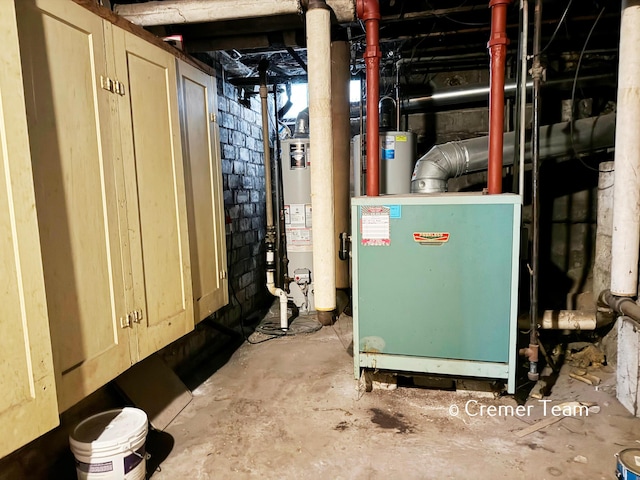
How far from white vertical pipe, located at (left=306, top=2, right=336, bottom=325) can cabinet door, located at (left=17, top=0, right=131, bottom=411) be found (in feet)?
3.00

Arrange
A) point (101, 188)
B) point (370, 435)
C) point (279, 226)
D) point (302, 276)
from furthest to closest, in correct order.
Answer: point (279, 226) < point (302, 276) < point (370, 435) < point (101, 188)

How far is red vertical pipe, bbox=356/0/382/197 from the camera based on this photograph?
7.05ft

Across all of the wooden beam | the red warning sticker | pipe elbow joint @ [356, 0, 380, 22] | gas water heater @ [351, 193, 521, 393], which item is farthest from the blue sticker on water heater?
the wooden beam

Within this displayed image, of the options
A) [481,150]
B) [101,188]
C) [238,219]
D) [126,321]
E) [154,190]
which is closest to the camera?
[101,188]

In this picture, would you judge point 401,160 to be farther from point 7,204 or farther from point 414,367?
point 7,204

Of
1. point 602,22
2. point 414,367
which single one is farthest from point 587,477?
point 602,22

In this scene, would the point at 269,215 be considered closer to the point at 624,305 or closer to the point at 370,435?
the point at 370,435

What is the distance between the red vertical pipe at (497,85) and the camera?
199cm

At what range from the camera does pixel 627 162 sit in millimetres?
2021

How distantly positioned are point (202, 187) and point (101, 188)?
0.76 m

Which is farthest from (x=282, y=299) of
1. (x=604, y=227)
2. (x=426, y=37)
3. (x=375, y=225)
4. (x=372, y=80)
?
(x=604, y=227)

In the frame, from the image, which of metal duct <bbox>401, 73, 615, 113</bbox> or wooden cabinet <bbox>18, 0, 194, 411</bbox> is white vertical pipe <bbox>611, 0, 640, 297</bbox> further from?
wooden cabinet <bbox>18, 0, 194, 411</bbox>

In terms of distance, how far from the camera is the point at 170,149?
1.98 m

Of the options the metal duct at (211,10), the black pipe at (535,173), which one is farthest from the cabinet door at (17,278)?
the black pipe at (535,173)
